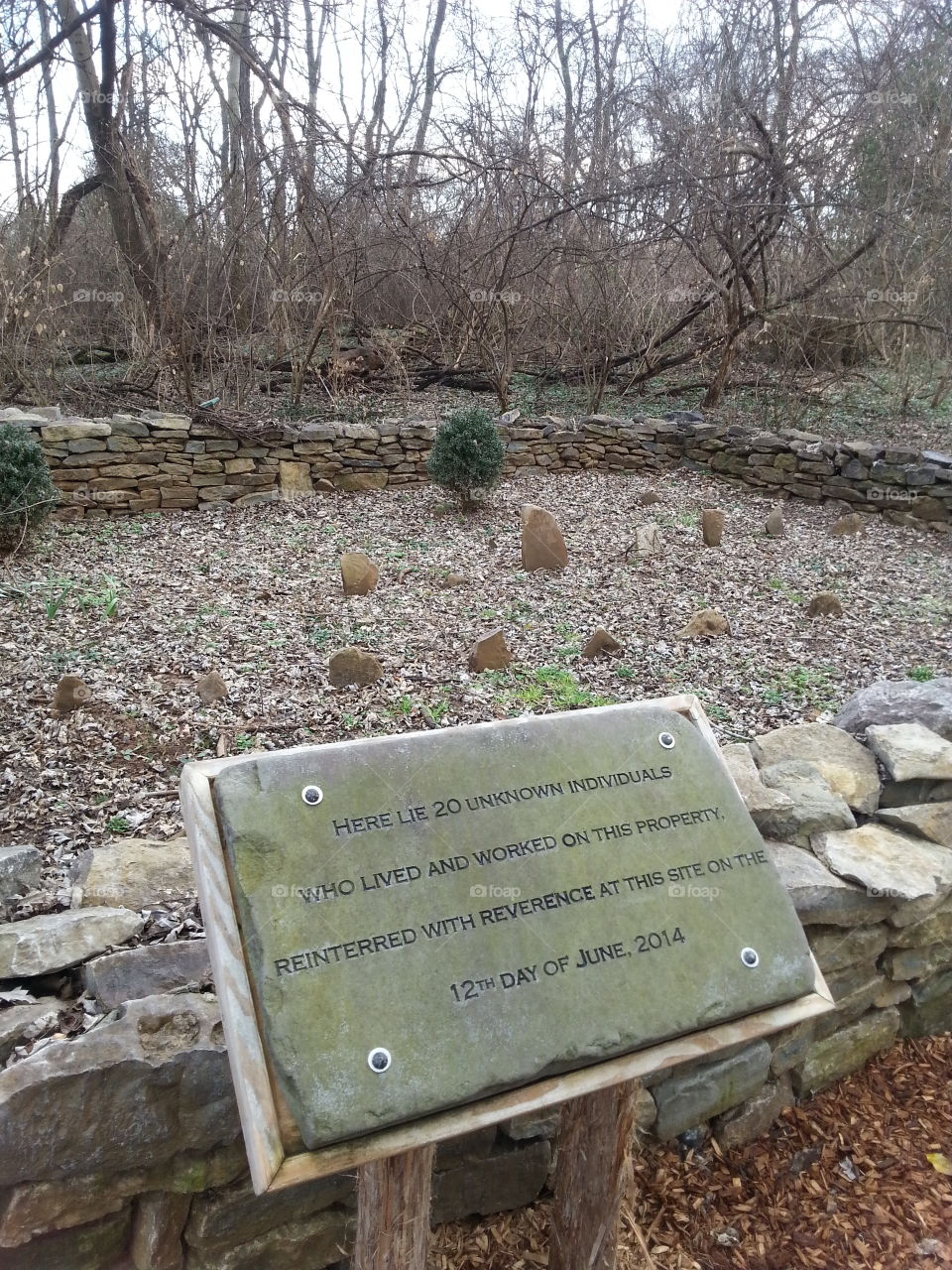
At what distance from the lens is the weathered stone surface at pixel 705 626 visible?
502 centimetres

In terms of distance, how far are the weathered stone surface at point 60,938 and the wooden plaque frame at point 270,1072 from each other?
96 centimetres

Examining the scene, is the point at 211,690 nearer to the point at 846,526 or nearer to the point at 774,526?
the point at 774,526

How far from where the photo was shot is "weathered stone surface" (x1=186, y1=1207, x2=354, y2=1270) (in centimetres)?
176

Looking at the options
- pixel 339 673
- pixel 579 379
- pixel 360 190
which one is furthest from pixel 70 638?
pixel 579 379

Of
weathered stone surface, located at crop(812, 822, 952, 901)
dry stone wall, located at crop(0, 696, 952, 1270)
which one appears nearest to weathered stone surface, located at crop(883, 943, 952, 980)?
dry stone wall, located at crop(0, 696, 952, 1270)

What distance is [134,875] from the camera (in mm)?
2543

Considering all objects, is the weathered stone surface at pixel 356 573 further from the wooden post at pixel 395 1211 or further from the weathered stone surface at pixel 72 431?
the wooden post at pixel 395 1211

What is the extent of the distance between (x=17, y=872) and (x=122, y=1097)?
1.22 meters

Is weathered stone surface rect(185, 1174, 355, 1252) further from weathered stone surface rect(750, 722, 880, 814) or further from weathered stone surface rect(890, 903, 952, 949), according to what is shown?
weathered stone surface rect(750, 722, 880, 814)

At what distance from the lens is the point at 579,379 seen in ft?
37.3

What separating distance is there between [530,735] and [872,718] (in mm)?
2229

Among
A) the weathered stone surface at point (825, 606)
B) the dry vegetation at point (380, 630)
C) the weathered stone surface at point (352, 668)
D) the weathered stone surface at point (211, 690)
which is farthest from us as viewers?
the weathered stone surface at point (825, 606)

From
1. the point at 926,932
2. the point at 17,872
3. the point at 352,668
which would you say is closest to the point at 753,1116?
the point at 926,932

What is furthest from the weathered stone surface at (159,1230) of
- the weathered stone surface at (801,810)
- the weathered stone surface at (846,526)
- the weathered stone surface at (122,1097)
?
the weathered stone surface at (846,526)
